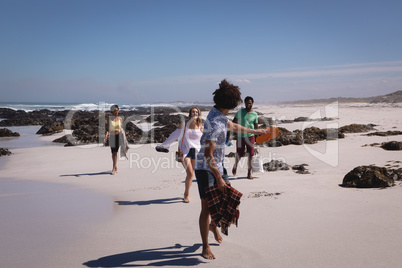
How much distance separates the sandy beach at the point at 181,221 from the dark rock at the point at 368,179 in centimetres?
21

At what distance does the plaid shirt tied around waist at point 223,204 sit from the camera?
3281 mm

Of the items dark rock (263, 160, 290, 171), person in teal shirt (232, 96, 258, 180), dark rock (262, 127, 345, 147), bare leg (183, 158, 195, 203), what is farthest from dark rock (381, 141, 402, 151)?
bare leg (183, 158, 195, 203)

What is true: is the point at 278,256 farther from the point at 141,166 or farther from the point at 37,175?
the point at 37,175

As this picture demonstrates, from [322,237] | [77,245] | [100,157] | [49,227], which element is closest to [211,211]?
[322,237]

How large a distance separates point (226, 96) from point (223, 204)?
112 centimetres

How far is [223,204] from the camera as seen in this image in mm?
3299

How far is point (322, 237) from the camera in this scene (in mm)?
3754

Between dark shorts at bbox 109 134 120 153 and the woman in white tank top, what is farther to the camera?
dark shorts at bbox 109 134 120 153

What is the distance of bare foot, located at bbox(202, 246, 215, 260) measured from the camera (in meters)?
3.40

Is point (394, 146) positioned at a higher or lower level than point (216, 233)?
higher

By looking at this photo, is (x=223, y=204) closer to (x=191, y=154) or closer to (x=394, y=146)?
(x=191, y=154)

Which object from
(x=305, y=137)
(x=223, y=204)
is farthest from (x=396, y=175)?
(x=305, y=137)

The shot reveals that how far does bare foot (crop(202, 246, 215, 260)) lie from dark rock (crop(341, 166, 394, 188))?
3.53 metres

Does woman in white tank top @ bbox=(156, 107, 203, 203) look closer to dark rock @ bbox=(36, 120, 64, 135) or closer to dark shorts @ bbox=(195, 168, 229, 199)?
dark shorts @ bbox=(195, 168, 229, 199)
